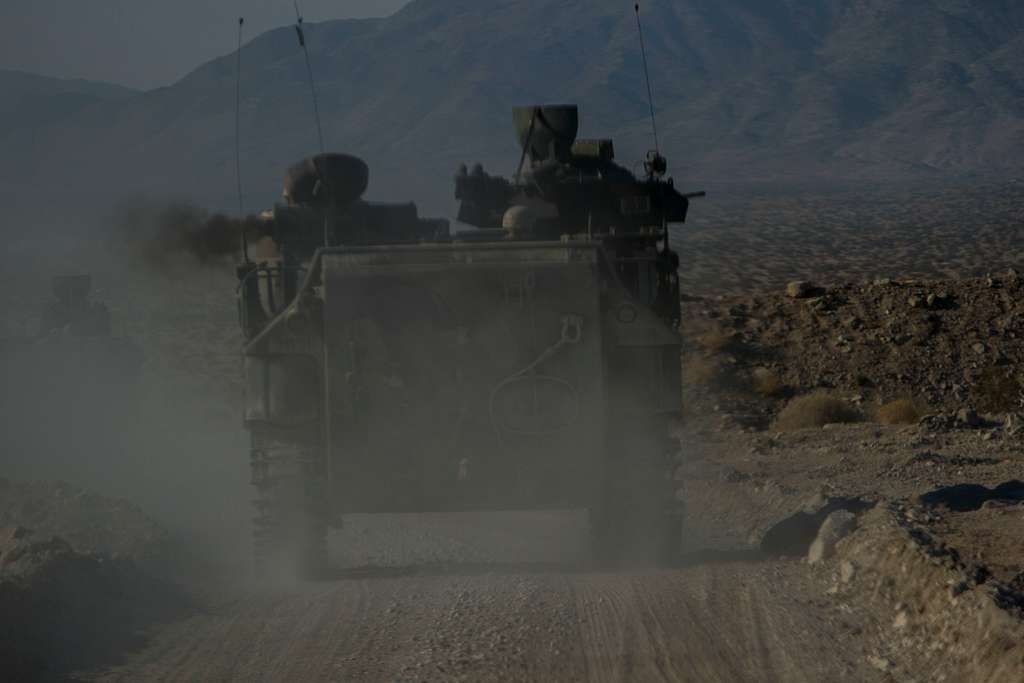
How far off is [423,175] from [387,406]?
143 m

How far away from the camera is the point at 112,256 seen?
A: 77500 mm

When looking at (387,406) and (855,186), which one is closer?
(387,406)

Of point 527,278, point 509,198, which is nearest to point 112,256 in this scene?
point 509,198

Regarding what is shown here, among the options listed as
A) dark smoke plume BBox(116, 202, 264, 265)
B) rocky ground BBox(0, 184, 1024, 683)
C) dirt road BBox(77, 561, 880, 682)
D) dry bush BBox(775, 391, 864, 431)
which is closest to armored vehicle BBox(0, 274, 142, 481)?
rocky ground BBox(0, 184, 1024, 683)

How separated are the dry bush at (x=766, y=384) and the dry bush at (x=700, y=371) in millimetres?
667

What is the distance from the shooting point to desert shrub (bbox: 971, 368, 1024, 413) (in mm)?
28844

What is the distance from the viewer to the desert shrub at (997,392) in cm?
2884

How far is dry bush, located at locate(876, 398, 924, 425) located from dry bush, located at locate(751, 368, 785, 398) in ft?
8.99

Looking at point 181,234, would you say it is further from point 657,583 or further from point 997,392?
point 997,392

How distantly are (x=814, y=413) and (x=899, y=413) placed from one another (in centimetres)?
131

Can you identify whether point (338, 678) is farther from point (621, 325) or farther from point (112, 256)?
point (112, 256)

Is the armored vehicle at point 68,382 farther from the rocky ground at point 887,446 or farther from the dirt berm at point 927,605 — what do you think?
the dirt berm at point 927,605

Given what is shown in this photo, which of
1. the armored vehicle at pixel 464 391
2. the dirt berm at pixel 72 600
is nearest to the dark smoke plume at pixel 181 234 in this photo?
the dirt berm at pixel 72 600

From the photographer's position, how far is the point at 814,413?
2725 cm
